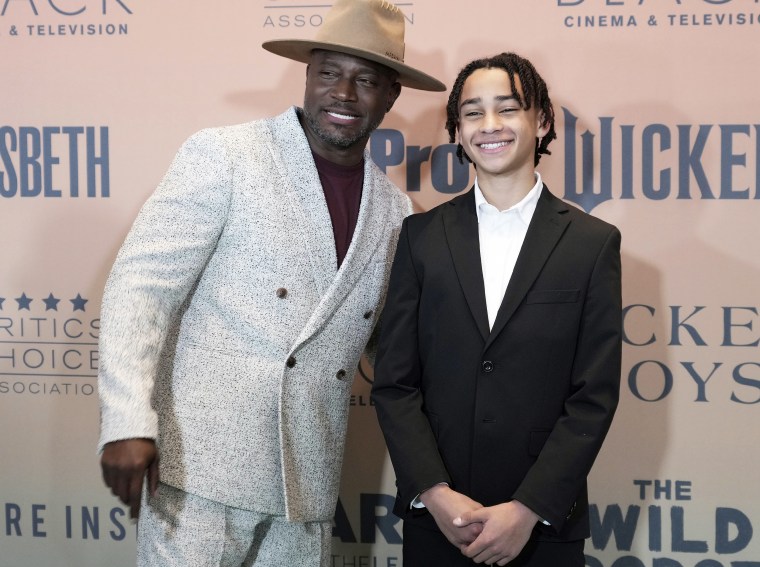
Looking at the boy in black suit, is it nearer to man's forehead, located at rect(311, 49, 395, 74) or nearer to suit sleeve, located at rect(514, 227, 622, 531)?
suit sleeve, located at rect(514, 227, 622, 531)

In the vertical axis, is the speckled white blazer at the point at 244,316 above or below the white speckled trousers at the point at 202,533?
above

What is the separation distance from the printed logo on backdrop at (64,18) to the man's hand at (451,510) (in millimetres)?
1518

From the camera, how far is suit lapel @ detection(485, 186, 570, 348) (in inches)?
58.0

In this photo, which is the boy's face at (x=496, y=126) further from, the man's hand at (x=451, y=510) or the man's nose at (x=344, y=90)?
the man's hand at (x=451, y=510)

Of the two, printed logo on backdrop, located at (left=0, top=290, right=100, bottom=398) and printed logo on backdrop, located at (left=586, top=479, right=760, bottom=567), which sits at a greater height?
printed logo on backdrop, located at (left=0, top=290, right=100, bottom=398)

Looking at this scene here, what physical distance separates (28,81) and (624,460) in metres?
1.89

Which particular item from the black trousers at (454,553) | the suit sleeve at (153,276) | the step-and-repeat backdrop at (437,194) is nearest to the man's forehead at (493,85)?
the suit sleeve at (153,276)

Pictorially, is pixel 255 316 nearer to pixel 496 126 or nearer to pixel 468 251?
pixel 468 251

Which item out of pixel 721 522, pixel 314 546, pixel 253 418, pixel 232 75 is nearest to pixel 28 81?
pixel 232 75

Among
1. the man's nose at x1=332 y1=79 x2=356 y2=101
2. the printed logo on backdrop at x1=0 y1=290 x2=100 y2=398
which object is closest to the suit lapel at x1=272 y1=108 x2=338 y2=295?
the man's nose at x1=332 y1=79 x2=356 y2=101

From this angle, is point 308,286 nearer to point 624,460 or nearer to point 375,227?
point 375,227

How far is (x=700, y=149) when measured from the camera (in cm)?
218

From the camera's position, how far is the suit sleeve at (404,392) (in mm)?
1479

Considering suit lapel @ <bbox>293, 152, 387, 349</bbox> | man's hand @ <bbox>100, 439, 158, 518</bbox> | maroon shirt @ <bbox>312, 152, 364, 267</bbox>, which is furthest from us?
maroon shirt @ <bbox>312, 152, 364, 267</bbox>
